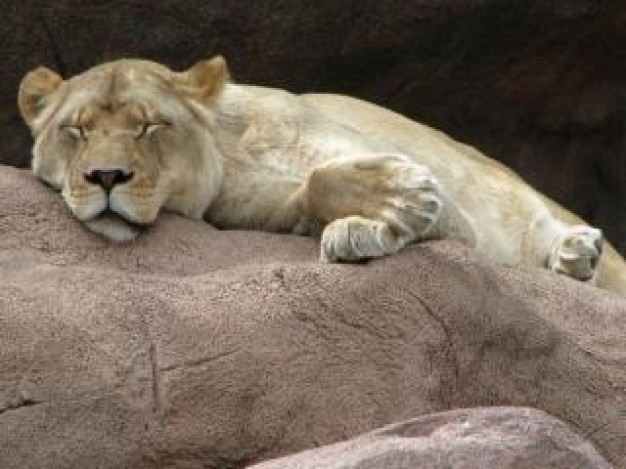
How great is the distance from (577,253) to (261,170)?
0.88m

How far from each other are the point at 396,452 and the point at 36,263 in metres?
1.24

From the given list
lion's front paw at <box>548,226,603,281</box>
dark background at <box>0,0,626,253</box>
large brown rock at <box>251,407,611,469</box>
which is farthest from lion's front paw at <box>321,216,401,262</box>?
dark background at <box>0,0,626,253</box>

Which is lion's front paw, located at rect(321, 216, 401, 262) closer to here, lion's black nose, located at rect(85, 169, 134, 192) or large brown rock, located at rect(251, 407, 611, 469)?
lion's black nose, located at rect(85, 169, 134, 192)

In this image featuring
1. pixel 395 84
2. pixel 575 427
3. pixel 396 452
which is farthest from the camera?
pixel 395 84

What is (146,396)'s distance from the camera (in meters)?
3.93

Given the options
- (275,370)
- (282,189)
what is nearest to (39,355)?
(275,370)

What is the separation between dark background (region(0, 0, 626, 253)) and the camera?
611 cm

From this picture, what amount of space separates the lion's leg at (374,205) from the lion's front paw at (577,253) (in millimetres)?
675

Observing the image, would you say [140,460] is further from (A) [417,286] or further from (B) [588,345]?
(B) [588,345]

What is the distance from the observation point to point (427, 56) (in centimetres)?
639

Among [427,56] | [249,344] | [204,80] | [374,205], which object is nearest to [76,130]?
[204,80]

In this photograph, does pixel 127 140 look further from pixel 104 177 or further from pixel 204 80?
pixel 204 80

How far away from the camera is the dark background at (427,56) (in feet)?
20.0

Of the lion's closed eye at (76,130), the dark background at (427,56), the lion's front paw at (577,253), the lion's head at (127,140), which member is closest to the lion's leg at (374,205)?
the lion's head at (127,140)
